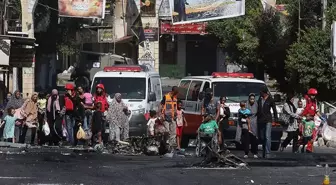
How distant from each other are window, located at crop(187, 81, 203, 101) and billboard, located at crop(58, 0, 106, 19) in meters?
14.1

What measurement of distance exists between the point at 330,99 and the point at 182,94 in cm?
846

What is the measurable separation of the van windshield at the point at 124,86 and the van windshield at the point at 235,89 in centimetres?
265

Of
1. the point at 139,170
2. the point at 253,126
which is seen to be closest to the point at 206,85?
the point at 253,126

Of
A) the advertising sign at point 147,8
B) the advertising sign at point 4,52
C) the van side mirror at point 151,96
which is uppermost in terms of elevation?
the advertising sign at point 147,8

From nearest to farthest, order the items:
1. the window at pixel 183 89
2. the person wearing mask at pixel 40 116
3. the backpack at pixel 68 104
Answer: the backpack at pixel 68 104
the person wearing mask at pixel 40 116
the window at pixel 183 89

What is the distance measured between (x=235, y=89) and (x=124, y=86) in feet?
11.6

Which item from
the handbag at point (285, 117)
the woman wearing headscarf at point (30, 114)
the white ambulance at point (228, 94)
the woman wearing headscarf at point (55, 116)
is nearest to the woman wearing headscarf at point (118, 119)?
the woman wearing headscarf at point (55, 116)

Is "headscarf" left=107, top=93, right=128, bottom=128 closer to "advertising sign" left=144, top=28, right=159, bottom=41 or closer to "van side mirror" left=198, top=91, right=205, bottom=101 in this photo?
"van side mirror" left=198, top=91, right=205, bottom=101

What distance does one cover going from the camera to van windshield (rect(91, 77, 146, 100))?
24.8m

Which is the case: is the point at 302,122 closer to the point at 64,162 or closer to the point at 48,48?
the point at 64,162

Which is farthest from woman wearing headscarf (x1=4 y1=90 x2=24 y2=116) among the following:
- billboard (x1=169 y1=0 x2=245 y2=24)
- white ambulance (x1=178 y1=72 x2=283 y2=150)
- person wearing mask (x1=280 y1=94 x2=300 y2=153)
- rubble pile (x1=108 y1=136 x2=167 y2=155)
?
billboard (x1=169 y1=0 x2=245 y2=24)

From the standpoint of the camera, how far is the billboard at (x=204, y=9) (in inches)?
1480

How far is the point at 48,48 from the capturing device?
5441 centimetres

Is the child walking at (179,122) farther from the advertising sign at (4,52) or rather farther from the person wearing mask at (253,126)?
the advertising sign at (4,52)
